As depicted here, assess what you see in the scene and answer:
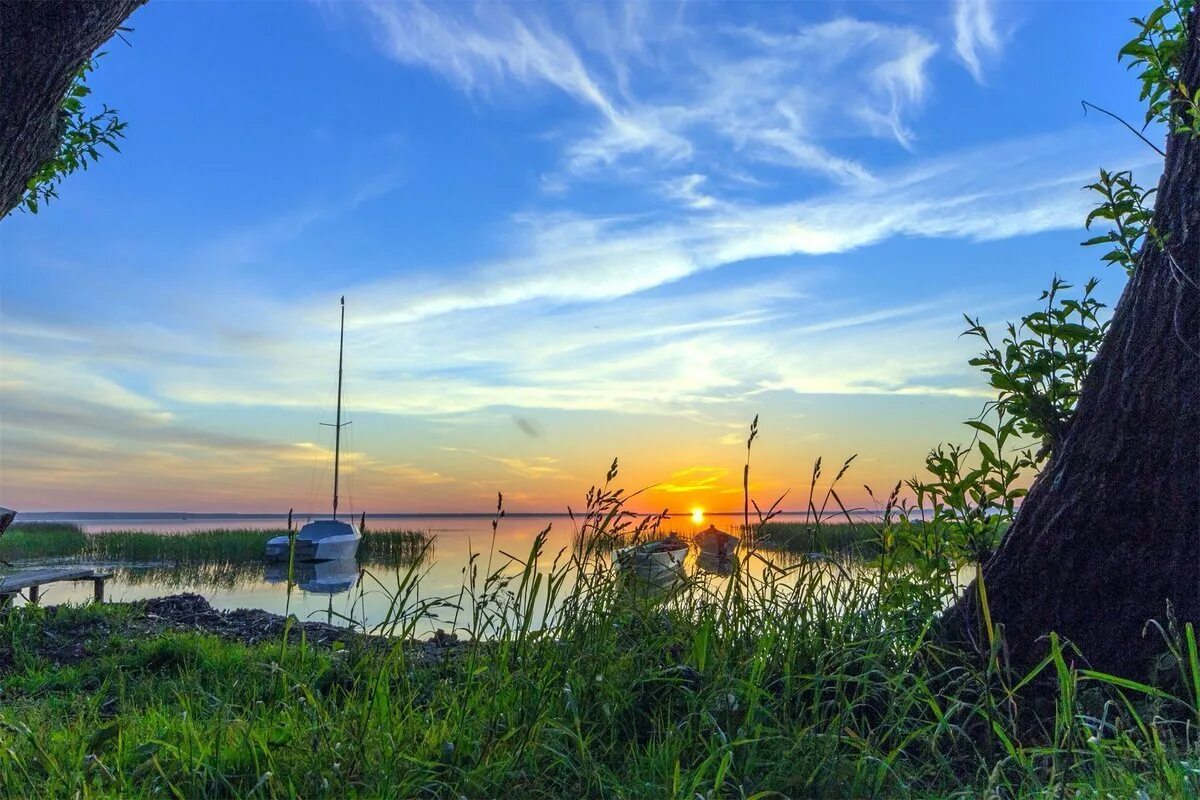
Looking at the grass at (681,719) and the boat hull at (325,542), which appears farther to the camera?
the boat hull at (325,542)

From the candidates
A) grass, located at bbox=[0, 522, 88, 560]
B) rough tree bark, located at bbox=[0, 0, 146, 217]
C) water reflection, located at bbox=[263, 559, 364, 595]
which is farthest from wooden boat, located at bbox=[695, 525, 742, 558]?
grass, located at bbox=[0, 522, 88, 560]

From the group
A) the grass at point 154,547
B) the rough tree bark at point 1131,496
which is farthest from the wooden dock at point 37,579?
the grass at point 154,547

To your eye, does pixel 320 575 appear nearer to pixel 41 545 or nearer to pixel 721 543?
pixel 41 545

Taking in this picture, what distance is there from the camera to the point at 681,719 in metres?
2.67

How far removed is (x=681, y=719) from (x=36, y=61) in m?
3.61

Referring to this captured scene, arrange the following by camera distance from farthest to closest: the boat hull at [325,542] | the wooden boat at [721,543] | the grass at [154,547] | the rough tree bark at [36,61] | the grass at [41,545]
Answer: the boat hull at [325,542]
the grass at [154,547]
the grass at [41,545]
the wooden boat at [721,543]
the rough tree bark at [36,61]

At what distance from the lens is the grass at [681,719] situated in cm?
223

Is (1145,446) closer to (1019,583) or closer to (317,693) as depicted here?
(1019,583)

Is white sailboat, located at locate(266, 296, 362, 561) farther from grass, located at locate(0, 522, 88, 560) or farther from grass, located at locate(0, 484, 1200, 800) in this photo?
grass, located at locate(0, 484, 1200, 800)

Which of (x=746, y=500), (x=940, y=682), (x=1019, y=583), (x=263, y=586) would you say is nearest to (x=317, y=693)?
(x=746, y=500)

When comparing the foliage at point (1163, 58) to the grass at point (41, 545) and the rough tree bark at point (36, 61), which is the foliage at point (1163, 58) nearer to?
the rough tree bark at point (36, 61)

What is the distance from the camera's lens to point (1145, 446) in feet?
9.69

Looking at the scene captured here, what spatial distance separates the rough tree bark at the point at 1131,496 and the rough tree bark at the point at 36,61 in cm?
433

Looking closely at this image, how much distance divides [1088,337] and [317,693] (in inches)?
137
